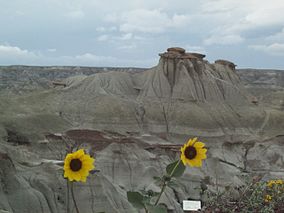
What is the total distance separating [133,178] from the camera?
35469mm

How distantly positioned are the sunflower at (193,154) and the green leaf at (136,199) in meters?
0.47

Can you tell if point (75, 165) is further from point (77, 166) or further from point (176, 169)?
point (176, 169)

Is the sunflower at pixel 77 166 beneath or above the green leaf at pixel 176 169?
above

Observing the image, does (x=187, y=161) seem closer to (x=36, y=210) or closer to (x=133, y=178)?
(x=36, y=210)

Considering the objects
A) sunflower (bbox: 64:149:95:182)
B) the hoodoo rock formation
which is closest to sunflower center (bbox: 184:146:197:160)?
sunflower (bbox: 64:149:95:182)

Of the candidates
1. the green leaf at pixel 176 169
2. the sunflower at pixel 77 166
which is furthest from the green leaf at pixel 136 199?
the sunflower at pixel 77 166

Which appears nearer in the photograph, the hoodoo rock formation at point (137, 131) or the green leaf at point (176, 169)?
the green leaf at point (176, 169)

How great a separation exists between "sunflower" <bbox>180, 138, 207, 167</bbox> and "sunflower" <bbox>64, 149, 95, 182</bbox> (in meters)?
0.69

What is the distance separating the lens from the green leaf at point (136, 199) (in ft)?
13.0

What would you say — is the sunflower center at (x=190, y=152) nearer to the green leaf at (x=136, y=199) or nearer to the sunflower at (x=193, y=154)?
the sunflower at (x=193, y=154)

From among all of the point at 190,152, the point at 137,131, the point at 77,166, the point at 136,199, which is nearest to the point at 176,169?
the point at 190,152

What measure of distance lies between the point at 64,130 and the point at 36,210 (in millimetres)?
26337

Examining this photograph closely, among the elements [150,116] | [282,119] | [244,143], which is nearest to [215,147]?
[244,143]

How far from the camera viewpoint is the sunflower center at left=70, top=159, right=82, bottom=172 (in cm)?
372
